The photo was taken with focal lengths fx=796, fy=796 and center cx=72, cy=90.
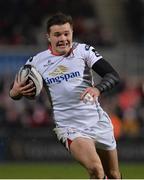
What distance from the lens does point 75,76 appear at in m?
8.51

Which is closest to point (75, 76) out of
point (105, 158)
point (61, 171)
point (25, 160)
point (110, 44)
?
point (105, 158)

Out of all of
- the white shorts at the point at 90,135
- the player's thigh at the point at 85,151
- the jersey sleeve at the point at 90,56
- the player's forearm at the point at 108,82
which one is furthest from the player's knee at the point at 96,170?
the jersey sleeve at the point at 90,56

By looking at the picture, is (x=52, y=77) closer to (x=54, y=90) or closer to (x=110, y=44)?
(x=54, y=90)

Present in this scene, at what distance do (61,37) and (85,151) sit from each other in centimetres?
122

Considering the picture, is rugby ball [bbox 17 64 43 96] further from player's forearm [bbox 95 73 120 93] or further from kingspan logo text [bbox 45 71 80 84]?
player's forearm [bbox 95 73 120 93]

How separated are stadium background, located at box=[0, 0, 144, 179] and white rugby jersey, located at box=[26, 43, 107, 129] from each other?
5.53 meters

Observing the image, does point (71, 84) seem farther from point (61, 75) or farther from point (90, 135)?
point (90, 135)

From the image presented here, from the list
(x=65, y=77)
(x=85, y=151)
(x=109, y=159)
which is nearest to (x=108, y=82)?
(x=65, y=77)

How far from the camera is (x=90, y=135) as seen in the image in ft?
27.8

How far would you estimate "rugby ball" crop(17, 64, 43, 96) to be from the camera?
8.48m

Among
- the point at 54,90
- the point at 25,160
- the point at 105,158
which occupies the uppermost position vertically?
the point at 54,90

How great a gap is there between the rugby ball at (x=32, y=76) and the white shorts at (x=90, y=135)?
1.66ft

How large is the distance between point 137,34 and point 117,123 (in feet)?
16.9

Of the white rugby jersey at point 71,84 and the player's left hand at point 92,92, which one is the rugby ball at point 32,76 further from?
the player's left hand at point 92,92
